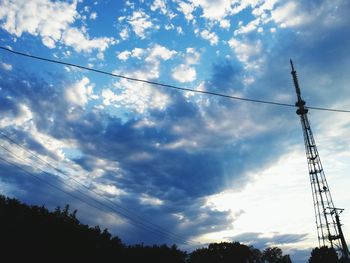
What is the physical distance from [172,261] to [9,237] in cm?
4480

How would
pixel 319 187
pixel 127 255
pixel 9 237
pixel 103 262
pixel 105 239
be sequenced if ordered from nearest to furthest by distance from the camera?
1. pixel 9 237
2. pixel 319 187
3. pixel 103 262
4. pixel 105 239
5. pixel 127 255

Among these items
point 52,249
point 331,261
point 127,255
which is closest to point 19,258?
point 52,249

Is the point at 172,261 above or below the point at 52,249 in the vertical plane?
above

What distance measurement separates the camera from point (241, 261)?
111750 millimetres

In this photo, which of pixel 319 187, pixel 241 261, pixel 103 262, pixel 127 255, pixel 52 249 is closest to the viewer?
pixel 52 249

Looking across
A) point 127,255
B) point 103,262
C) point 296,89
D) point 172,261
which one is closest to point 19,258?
point 103,262

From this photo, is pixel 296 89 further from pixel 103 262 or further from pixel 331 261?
pixel 103 262

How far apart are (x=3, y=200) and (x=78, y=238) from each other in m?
10.3

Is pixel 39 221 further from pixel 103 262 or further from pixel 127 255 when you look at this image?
pixel 127 255

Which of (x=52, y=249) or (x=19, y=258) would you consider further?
(x=52, y=249)

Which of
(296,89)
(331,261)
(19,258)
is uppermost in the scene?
(296,89)

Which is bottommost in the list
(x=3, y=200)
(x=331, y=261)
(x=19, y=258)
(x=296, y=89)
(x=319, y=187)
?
(x=19, y=258)

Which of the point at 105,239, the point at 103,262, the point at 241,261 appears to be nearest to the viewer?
the point at 103,262

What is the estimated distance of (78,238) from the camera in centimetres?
4112
